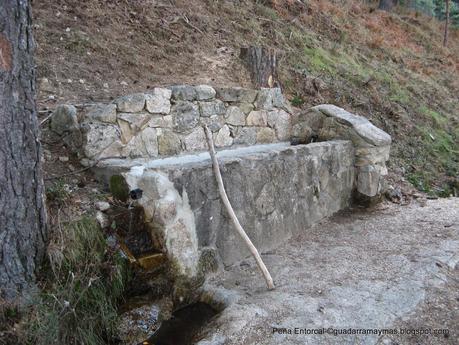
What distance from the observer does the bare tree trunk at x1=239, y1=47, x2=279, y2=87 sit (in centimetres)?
631

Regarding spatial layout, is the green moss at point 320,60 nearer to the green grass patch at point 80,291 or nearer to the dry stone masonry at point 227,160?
the dry stone masonry at point 227,160

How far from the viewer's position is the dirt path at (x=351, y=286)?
9.36ft

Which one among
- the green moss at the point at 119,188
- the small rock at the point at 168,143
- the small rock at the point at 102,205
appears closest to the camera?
the small rock at the point at 102,205

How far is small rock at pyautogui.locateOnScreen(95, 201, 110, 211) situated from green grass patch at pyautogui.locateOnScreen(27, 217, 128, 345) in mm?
192

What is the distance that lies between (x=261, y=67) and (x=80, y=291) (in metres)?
4.48

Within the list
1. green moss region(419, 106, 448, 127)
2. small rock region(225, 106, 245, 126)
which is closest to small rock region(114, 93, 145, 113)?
small rock region(225, 106, 245, 126)

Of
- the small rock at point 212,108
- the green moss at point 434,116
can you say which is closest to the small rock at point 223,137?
the small rock at point 212,108

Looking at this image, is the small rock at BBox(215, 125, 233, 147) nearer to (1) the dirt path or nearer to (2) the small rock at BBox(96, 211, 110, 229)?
(1) the dirt path

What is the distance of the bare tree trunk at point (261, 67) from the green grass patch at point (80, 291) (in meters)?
3.92

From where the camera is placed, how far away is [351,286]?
3.48 meters

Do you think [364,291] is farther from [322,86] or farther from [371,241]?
[322,86]

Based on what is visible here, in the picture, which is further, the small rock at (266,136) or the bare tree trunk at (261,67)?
the bare tree trunk at (261,67)

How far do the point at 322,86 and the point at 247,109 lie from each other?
2.78 m

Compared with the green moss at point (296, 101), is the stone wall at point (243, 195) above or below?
below
